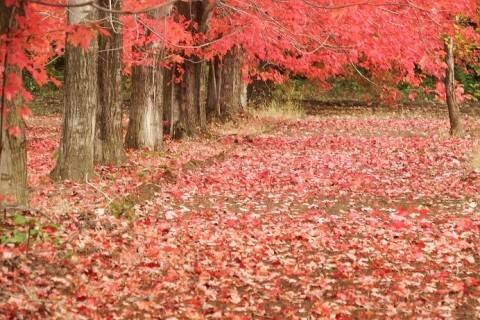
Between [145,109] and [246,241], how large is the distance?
8823 millimetres

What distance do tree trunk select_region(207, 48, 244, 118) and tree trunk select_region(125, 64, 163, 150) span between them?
346 inches

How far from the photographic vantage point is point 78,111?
12.9 metres

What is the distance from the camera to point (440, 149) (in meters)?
20.3

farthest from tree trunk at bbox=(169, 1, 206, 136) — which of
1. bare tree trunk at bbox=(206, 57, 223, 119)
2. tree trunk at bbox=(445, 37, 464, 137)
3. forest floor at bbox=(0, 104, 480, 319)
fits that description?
tree trunk at bbox=(445, 37, 464, 137)

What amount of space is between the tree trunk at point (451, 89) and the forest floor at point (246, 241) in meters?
4.67

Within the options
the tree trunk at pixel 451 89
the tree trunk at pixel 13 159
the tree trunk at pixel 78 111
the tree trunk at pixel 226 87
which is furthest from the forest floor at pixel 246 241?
the tree trunk at pixel 226 87

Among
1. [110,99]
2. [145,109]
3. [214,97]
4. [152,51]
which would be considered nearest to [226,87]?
[214,97]

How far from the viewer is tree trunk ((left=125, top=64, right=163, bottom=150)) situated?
59.3 feet

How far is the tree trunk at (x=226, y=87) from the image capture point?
27250mm

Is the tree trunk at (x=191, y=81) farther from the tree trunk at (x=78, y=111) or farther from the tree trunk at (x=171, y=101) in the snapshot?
the tree trunk at (x=78, y=111)

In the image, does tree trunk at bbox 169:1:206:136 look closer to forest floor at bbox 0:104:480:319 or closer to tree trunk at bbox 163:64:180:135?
tree trunk at bbox 163:64:180:135

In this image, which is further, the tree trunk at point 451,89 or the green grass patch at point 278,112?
the green grass patch at point 278,112

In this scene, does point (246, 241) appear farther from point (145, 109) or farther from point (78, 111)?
point (145, 109)

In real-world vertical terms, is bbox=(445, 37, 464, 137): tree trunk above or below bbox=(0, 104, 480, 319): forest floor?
above
